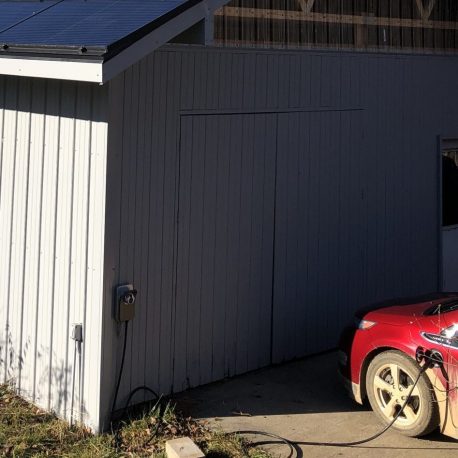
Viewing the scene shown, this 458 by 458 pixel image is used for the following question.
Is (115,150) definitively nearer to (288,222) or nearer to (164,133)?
(164,133)

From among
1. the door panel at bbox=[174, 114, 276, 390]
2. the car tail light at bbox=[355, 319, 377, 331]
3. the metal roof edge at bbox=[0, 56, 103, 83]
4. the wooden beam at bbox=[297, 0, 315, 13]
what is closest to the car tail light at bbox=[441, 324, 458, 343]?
the car tail light at bbox=[355, 319, 377, 331]

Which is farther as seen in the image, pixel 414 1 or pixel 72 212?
pixel 414 1

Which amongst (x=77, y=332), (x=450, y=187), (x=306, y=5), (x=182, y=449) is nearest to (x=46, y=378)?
(x=77, y=332)

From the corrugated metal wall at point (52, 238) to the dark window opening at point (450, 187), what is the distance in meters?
5.41

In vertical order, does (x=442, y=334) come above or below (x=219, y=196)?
below

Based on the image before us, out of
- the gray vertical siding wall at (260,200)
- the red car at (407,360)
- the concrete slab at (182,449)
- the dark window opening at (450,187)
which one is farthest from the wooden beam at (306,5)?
the concrete slab at (182,449)

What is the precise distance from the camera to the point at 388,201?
9883 millimetres

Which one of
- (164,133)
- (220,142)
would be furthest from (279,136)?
(164,133)

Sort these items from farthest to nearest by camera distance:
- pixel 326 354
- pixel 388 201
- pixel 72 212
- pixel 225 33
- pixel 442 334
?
pixel 388 201
pixel 326 354
pixel 225 33
pixel 72 212
pixel 442 334

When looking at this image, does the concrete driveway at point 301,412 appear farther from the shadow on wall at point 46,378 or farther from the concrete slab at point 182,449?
the shadow on wall at point 46,378

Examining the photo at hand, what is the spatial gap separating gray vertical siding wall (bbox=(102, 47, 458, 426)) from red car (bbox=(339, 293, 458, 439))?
4.13 feet

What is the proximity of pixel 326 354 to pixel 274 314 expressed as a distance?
0.94 m

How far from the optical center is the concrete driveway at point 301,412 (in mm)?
6844

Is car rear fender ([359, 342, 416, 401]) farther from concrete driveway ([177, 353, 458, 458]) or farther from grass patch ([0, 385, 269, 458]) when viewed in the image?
grass patch ([0, 385, 269, 458])
